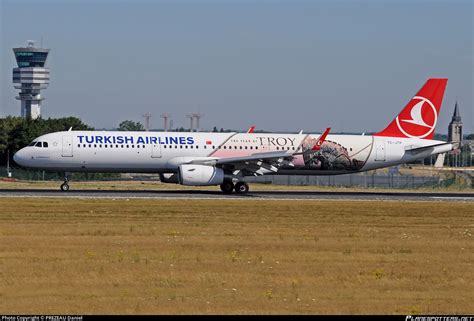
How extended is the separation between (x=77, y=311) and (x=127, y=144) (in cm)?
3465

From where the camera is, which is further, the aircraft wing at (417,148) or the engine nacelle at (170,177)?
the aircraft wing at (417,148)

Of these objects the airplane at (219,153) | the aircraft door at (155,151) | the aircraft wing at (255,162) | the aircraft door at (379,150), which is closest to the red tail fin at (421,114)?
the airplane at (219,153)

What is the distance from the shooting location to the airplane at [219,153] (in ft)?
170

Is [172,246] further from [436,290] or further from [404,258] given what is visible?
[436,290]

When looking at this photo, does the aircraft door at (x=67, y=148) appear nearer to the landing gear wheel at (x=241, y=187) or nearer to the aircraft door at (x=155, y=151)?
the aircraft door at (x=155, y=151)

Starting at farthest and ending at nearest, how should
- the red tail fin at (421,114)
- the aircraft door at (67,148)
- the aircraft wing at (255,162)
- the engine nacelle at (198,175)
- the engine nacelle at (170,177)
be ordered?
1. the red tail fin at (421,114)
2. the engine nacelle at (170,177)
3. the aircraft wing at (255,162)
4. the aircraft door at (67,148)
5. the engine nacelle at (198,175)

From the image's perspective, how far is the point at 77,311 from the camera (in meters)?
17.8

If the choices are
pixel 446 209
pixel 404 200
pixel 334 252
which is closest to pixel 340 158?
pixel 404 200

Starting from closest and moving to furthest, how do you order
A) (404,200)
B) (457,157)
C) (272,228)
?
(272,228)
(404,200)
(457,157)

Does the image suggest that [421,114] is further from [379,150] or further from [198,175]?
[198,175]

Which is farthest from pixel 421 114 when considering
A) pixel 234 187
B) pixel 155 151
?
Result: pixel 155 151

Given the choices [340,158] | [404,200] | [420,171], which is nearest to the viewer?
[404,200]

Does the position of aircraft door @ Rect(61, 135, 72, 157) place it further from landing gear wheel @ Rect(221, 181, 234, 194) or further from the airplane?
landing gear wheel @ Rect(221, 181, 234, 194)

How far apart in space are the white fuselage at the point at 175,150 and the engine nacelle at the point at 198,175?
5.45 ft
